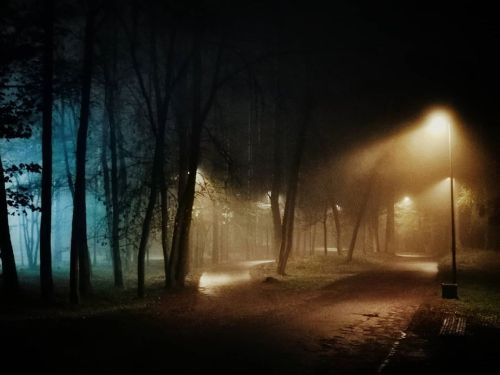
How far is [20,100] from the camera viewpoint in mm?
17125

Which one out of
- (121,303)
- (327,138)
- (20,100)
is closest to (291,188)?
(327,138)

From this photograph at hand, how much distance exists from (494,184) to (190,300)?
3202cm

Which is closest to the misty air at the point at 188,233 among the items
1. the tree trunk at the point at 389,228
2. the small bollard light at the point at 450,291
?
the small bollard light at the point at 450,291

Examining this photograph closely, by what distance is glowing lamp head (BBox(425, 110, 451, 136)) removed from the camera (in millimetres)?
21812

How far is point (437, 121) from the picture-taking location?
21.8 metres

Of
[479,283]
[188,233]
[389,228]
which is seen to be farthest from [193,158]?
[389,228]

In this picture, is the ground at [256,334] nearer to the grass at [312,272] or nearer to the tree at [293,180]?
the grass at [312,272]

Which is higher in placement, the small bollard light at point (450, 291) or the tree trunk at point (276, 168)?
the tree trunk at point (276, 168)

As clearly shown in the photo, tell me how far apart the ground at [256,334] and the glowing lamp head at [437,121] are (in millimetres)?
7334

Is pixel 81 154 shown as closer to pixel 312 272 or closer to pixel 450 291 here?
pixel 450 291

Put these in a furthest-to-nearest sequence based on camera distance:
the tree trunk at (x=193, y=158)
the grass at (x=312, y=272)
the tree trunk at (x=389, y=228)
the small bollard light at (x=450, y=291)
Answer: the tree trunk at (x=389, y=228)
the grass at (x=312, y=272)
the tree trunk at (x=193, y=158)
the small bollard light at (x=450, y=291)

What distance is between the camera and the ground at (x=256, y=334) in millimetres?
9781

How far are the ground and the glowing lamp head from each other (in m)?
7.33

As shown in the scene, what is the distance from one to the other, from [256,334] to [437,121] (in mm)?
13744
